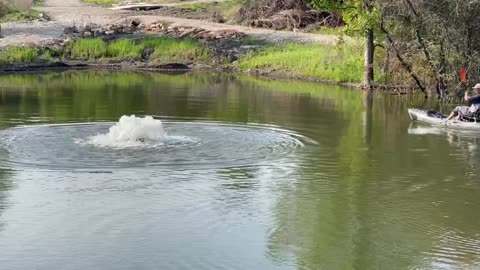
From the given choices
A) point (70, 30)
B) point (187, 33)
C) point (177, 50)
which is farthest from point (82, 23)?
point (177, 50)

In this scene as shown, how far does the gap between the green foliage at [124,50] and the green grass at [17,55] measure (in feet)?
11.5

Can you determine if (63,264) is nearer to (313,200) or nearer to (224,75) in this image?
(313,200)

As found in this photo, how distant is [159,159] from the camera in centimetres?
1712

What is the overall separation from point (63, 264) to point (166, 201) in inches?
134

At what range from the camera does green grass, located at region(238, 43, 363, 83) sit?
112 ft

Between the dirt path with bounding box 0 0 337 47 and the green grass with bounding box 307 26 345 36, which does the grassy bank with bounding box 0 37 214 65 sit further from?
the green grass with bounding box 307 26 345 36

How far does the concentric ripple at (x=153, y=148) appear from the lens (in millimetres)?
16781

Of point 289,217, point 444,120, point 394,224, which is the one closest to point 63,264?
point 289,217

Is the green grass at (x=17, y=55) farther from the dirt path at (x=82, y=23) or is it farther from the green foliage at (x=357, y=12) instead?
the green foliage at (x=357, y=12)

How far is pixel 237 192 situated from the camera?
1488 centimetres

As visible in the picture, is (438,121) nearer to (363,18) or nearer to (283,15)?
(363,18)

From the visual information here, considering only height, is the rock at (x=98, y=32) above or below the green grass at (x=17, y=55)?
above

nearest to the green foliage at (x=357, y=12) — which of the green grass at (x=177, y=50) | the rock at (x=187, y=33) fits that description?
the green grass at (x=177, y=50)

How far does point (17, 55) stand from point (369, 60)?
51.7ft
